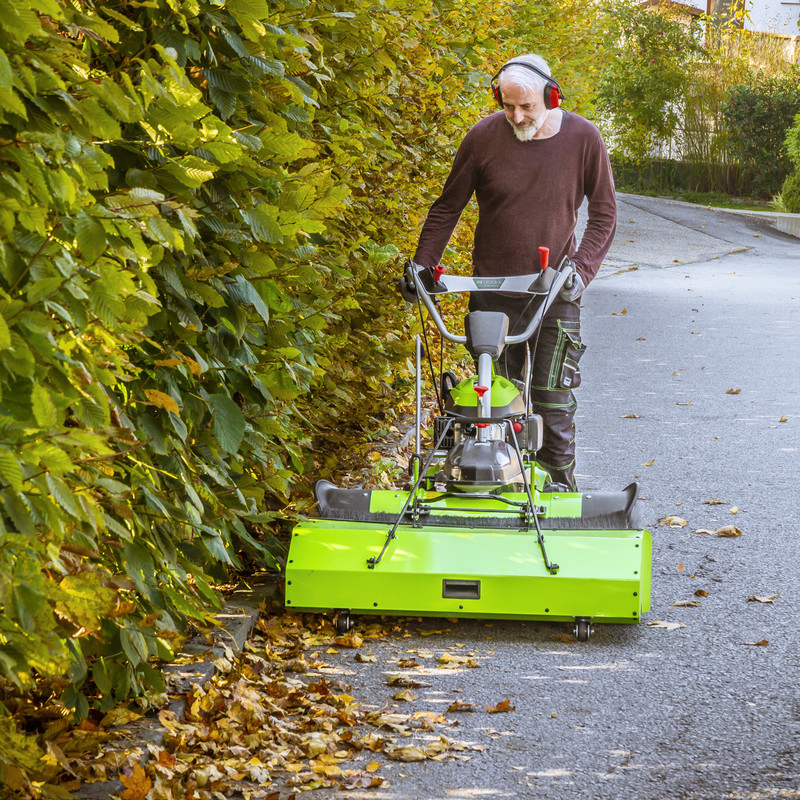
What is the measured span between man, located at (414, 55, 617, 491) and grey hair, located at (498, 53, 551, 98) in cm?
1

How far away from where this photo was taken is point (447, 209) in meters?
6.14

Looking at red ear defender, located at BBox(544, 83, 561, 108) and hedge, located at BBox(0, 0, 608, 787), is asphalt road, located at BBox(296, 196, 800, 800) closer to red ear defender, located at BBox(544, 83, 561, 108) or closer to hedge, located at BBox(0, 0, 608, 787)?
hedge, located at BBox(0, 0, 608, 787)

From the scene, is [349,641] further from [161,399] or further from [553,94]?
[553,94]

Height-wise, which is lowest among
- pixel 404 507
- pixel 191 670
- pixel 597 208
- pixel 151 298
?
pixel 191 670

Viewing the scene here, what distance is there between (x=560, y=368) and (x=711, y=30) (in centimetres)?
3318

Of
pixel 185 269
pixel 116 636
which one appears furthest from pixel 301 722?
pixel 185 269

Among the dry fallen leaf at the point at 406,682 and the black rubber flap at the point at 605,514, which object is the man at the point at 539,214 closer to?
the black rubber flap at the point at 605,514

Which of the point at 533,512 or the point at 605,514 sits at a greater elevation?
the point at 533,512

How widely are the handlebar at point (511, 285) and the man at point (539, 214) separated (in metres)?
0.31

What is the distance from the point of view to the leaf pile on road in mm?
3498

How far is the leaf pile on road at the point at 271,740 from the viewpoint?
3498 millimetres

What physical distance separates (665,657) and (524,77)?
8.94 ft

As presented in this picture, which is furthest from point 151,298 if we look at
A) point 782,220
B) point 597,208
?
point 782,220

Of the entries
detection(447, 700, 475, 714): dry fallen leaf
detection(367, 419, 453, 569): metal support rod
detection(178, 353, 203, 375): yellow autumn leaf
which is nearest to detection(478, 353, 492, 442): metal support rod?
detection(367, 419, 453, 569): metal support rod
